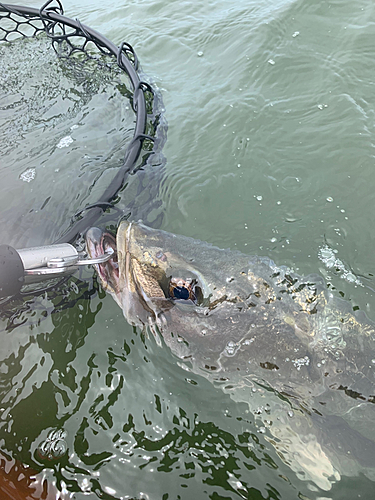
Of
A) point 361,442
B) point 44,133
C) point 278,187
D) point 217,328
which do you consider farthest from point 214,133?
point 361,442

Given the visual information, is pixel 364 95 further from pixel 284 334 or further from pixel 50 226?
pixel 50 226

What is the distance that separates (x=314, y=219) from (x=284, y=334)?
161 cm

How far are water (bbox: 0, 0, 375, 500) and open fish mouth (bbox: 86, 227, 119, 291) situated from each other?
26.0 inches

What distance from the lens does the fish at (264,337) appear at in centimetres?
283

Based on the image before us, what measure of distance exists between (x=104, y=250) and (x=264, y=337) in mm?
1482

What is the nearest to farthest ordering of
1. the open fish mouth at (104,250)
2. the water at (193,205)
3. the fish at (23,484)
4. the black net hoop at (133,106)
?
the fish at (23,484)
the open fish mouth at (104,250)
the water at (193,205)
the black net hoop at (133,106)

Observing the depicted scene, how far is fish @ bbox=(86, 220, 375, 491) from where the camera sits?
2830 mm

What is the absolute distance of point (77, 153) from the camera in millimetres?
4812

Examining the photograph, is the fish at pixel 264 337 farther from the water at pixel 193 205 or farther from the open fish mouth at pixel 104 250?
the water at pixel 193 205

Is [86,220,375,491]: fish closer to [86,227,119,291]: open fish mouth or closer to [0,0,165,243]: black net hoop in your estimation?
[86,227,119,291]: open fish mouth

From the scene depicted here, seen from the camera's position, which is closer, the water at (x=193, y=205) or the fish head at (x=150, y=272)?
the fish head at (x=150, y=272)

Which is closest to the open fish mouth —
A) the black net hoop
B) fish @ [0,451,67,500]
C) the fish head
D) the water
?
the fish head

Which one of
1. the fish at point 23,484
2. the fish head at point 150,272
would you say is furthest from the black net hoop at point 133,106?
the fish at point 23,484

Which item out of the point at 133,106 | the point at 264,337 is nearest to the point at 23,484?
the point at 264,337
